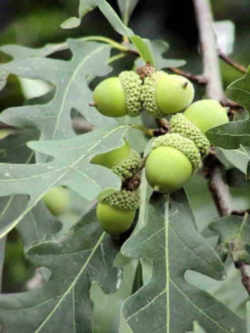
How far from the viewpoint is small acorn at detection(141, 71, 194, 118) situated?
1.17 metres

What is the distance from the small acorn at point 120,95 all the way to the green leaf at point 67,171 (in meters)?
0.04

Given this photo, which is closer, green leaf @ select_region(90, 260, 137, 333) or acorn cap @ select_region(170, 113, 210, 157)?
acorn cap @ select_region(170, 113, 210, 157)

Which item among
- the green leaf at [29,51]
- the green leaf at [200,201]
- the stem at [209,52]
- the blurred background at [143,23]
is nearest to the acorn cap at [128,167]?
the stem at [209,52]

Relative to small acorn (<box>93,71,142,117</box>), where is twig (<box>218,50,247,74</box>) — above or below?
below

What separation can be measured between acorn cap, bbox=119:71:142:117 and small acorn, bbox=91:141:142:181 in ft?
0.22

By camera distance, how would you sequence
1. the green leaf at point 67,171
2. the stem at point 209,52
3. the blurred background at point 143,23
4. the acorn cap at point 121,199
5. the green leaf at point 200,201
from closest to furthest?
the green leaf at point 67,171 < the acorn cap at point 121,199 < the stem at point 209,52 < the green leaf at point 200,201 < the blurred background at point 143,23

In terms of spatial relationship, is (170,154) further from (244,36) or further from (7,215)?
(244,36)

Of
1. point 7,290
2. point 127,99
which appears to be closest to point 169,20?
point 7,290

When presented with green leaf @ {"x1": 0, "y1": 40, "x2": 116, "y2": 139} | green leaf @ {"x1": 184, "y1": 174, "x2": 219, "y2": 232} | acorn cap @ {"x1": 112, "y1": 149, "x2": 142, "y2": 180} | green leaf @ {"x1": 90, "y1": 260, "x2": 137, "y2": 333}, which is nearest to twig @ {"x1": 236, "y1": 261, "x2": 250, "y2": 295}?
acorn cap @ {"x1": 112, "y1": 149, "x2": 142, "y2": 180}

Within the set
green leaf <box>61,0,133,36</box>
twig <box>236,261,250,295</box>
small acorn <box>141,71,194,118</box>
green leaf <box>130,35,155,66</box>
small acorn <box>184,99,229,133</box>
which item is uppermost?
green leaf <box>61,0,133,36</box>

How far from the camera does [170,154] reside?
3.57 feet

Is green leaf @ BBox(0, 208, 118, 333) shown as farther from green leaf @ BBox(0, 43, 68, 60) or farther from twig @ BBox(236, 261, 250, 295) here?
green leaf @ BBox(0, 43, 68, 60)

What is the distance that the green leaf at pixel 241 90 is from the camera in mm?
→ 1118

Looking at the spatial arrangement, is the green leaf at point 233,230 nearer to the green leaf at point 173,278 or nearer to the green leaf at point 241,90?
the green leaf at point 173,278
